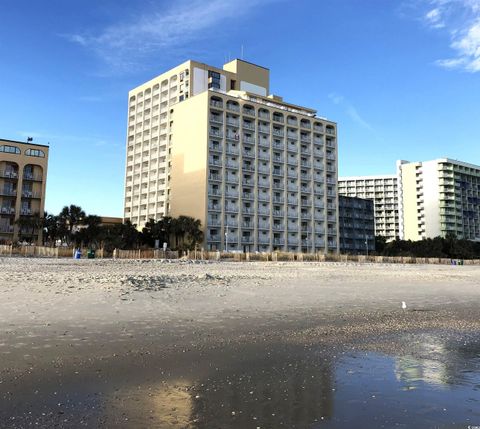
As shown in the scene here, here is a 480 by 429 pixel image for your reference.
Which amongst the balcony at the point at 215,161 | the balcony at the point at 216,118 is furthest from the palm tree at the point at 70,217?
Answer: the balcony at the point at 216,118

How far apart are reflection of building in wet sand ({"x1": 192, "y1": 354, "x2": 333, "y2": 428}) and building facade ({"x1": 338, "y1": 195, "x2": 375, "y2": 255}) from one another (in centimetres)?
12928

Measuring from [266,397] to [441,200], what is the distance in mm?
180484

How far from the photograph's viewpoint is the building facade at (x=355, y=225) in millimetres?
137375

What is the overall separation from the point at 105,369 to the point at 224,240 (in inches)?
3581

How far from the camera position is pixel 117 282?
73.8ft

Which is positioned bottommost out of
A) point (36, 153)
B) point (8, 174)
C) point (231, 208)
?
point (231, 208)

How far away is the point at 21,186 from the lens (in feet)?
314

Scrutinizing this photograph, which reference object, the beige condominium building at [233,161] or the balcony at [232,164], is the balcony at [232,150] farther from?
the balcony at [232,164]

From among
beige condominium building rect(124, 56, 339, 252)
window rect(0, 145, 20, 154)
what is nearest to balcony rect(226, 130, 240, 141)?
beige condominium building rect(124, 56, 339, 252)

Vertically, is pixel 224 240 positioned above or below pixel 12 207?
below

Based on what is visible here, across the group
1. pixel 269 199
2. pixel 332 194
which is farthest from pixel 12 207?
pixel 332 194

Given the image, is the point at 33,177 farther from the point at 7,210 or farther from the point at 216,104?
the point at 216,104

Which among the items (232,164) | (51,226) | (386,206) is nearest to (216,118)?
(232,164)

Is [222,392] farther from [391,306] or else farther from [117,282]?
[117,282]
